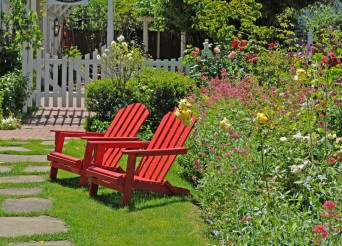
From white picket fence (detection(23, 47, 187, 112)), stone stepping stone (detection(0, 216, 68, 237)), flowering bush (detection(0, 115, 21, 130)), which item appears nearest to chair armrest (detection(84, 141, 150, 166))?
Answer: stone stepping stone (detection(0, 216, 68, 237))

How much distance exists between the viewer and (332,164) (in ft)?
16.1

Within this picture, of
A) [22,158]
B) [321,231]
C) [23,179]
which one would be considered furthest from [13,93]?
[321,231]

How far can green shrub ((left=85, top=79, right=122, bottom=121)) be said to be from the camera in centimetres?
1121

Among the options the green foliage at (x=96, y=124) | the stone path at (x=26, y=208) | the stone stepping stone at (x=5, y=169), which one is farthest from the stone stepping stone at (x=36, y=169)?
the green foliage at (x=96, y=124)

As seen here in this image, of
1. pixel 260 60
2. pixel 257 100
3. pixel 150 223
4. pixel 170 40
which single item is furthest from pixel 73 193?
pixel 170 40

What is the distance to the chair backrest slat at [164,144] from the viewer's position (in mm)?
6852

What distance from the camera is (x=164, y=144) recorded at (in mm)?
7148

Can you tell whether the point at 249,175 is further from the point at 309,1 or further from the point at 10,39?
the point at 309,1

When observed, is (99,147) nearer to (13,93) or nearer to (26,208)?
(26,208)

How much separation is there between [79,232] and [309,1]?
50.1ft

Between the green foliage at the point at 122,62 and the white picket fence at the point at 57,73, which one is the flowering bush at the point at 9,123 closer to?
the white picket fence at the point at 57,73

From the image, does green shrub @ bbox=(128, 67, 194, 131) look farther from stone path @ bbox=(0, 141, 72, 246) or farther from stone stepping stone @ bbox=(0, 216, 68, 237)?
stone stepping stone @ bbox=(0, 216, 68, 237)

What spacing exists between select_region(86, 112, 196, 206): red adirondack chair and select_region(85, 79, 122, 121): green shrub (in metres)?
3.85

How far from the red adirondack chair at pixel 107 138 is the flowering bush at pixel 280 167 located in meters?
0.78
